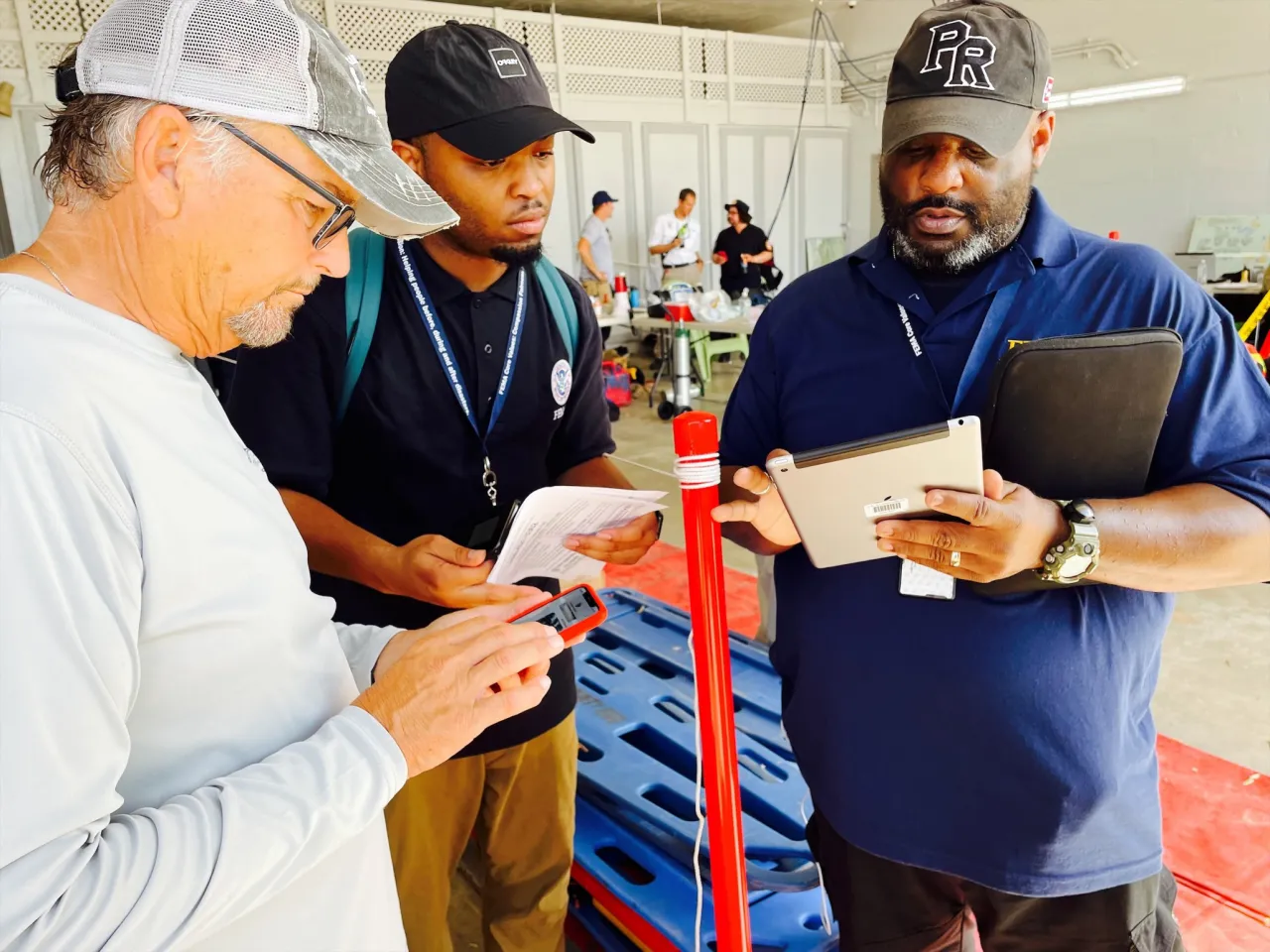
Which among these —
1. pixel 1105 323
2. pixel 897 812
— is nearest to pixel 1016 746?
pixel 897 812

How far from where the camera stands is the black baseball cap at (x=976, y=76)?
1232 mm

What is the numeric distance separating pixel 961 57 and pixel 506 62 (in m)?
0.75

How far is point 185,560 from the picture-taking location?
72cm

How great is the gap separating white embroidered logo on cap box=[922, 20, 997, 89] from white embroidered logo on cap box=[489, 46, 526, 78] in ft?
2.24

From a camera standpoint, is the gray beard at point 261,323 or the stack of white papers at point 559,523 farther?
the stack of white papers at point 559,523

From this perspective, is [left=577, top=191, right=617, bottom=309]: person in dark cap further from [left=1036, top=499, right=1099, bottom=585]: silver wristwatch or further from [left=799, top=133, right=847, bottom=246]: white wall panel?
[left=1036, top=499, right=1099, bottom=585]: silver wristwatch

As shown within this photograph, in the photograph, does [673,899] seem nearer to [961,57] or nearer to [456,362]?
[456,362]

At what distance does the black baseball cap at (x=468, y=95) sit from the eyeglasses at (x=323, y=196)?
0.58 m

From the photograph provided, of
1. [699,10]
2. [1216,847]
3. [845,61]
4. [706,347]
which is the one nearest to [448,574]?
[1216,847]

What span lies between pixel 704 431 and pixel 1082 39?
11.5 meters

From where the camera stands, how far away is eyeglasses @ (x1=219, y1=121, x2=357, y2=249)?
0.76m

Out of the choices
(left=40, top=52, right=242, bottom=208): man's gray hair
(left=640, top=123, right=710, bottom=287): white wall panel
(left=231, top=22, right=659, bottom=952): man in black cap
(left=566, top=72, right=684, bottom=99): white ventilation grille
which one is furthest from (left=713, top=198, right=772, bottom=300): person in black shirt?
(left=40, top=52, right=242, bottom=208): man's gray hair

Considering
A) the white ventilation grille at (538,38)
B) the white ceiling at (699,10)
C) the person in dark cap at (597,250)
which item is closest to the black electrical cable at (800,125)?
the white ceiling at (699,10)

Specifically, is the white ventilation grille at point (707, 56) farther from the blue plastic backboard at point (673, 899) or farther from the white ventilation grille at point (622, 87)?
the blue plastic backboard at point (673, 899)
